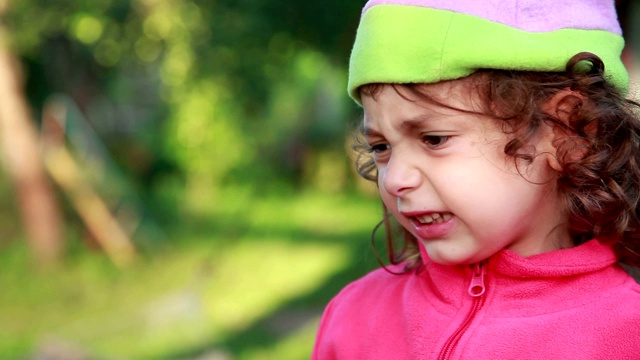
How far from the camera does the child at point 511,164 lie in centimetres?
171

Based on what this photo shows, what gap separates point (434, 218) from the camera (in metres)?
1.77

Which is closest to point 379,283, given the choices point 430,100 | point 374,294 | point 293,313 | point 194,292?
point 374,294

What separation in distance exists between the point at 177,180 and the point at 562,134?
11912 millimetres

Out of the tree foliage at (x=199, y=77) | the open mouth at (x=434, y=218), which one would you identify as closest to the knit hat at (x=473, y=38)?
the open mouth at (x=434, y=218)

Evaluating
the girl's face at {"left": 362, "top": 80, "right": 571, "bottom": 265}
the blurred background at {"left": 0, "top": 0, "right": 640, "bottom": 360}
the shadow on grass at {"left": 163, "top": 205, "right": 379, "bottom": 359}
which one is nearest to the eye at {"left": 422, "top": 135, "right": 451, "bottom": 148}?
the girl's face at {"left": 362, "top": 80, "right": 571, "bottom": 265}

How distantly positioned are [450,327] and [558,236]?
29cm

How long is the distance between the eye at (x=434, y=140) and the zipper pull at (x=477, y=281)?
11.3 inches

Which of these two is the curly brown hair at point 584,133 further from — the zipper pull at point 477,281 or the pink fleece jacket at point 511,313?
the zipper pull at point 477,281

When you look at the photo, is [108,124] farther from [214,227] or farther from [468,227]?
[468,227]

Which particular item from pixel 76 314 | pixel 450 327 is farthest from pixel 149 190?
pixel 450 327

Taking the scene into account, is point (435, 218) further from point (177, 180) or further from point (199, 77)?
point (177, 180)

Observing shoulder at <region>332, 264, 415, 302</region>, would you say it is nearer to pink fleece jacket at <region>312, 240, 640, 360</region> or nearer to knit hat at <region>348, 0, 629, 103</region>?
pink fleece jacket at <region>312, 240, 640, 360</region>

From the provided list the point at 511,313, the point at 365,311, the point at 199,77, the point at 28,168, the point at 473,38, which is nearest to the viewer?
the point at 473,38

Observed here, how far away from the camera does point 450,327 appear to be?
183 centimetres
